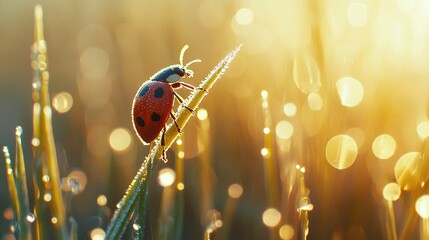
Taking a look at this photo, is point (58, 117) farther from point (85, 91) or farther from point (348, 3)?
point (348, 3)

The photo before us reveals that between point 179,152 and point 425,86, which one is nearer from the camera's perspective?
point 179,152

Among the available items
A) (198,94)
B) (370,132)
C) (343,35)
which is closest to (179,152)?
(198,94)

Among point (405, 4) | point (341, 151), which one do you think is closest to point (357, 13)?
point (405, 4)

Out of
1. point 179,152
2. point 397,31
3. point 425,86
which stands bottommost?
point 179,152

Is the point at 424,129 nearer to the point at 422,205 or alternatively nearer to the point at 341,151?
the point at 341,151

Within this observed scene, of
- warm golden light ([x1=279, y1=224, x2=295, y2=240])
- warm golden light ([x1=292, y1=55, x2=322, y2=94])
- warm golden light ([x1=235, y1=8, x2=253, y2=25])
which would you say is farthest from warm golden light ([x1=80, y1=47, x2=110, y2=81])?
warm golden light ([x1=279, y1=224, x2=295, y2=240])

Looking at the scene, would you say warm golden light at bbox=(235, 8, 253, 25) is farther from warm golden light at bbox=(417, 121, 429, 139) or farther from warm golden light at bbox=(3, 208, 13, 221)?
warm golden light at bbox=(3, 208, 13, 221)
